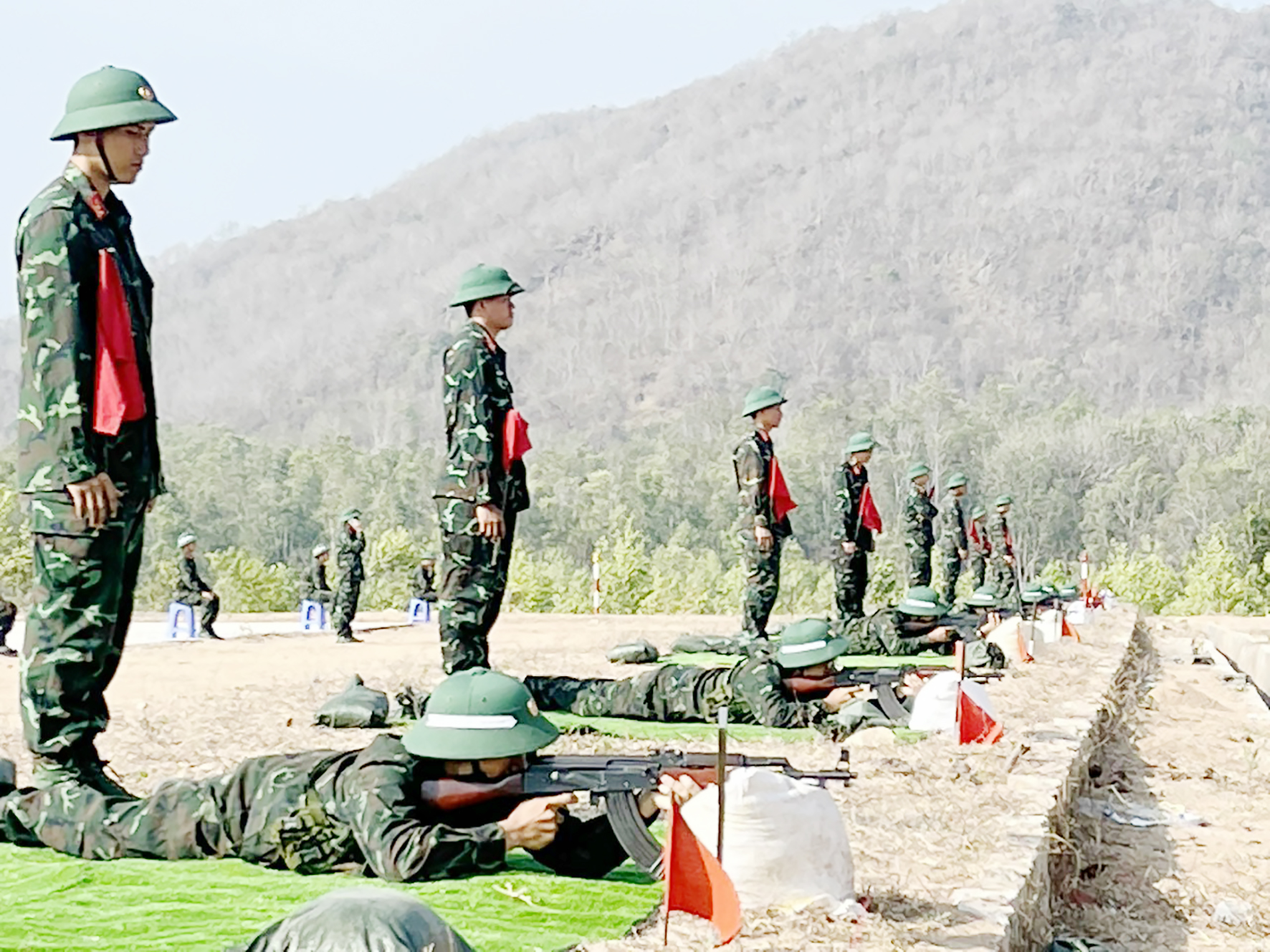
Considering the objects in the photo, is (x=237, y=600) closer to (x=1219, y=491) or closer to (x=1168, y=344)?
(x=1219, y=491)

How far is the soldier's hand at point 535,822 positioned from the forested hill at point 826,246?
90.3m

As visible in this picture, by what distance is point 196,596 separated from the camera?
1719cm

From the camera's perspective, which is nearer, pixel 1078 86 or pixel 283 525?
pixel 283 525

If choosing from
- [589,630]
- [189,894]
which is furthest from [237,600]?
[189,894]

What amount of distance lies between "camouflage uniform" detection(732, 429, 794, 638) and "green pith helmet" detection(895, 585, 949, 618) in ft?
3.92

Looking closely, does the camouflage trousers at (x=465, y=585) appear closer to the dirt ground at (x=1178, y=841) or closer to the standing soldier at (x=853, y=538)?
the dirt ground at (x=1178, y=841)

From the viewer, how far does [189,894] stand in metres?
3.69

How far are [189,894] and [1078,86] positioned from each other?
154680 mm

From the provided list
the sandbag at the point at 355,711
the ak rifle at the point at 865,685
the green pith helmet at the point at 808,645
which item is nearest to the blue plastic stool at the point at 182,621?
the sandbag at the point at 355,711

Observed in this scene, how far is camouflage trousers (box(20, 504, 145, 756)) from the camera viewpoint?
427 centimetres

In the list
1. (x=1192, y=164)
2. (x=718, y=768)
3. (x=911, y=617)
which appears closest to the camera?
(x=718, y=768)

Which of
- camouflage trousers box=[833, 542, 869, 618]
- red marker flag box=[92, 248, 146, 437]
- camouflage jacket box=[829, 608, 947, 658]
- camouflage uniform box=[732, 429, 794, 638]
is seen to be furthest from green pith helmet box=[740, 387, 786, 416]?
red marker flag box=[92, 248, 146, 437]

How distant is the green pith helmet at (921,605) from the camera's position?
1079 centimetres

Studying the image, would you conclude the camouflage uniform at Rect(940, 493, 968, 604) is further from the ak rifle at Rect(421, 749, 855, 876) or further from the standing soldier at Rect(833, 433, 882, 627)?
the ak rifle at Rect(421, 749, 855, 876)
